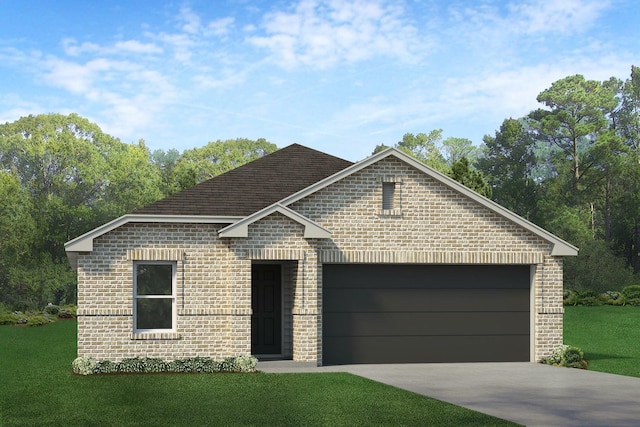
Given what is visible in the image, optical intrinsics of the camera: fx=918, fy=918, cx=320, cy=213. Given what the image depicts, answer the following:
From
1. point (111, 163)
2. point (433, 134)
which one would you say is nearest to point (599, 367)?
point (111, 163)

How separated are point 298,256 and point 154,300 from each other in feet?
14.3

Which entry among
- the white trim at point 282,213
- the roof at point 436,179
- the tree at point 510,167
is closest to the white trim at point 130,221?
the white trim at point 282,213

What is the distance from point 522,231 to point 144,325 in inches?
383

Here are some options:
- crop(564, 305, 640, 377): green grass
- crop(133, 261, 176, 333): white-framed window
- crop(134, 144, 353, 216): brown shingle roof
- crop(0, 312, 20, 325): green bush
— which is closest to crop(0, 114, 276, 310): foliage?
crop(0, 312, 20, 325): green bush

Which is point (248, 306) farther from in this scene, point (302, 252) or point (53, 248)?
point (53, 248)

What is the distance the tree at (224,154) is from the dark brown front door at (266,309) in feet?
215

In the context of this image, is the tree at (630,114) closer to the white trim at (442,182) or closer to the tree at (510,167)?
the tree at (510,167)

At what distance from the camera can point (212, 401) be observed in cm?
1568

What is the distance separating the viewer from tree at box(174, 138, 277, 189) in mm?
90125

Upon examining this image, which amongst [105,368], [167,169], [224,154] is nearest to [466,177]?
[105,368]

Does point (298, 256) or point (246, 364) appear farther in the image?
point (298, 256)

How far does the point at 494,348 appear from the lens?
76.5ft

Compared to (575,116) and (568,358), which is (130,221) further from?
(575,116)

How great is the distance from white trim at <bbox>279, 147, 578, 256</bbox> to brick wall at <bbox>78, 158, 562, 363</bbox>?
178 millimetres
